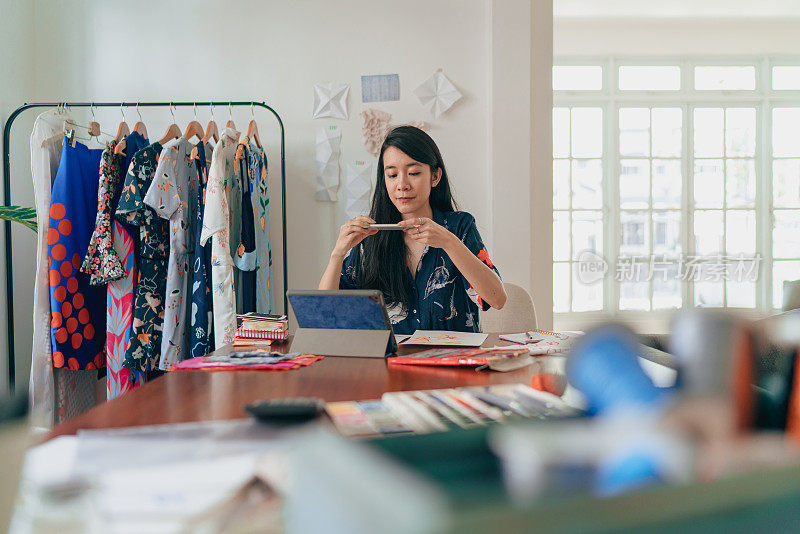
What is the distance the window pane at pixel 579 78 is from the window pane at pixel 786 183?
188cm

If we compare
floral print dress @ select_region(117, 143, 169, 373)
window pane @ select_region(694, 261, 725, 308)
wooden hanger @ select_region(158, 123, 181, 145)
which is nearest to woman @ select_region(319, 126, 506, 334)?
floral print dress @ select_region(117, 143, 169, 373)

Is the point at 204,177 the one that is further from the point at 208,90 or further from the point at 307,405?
the point at 307,405

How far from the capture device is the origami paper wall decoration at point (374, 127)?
3.27 meters

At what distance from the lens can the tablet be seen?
53.1 inches

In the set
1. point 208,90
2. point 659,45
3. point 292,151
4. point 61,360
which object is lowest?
point 61,360

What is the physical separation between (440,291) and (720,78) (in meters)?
4.86

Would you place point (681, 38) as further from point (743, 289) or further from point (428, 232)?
point (428, 232)

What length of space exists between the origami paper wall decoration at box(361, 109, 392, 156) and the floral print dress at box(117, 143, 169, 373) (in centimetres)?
113

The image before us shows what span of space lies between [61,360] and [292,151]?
5.07ft

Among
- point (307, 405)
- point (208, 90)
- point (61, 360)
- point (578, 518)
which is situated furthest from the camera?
point (208, 90)

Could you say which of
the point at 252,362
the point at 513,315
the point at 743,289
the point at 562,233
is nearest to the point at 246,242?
the point at 513,315

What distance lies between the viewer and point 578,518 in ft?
0.80

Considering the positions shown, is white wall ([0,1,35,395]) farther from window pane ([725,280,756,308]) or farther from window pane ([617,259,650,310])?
window pane ([725,280,756,308])

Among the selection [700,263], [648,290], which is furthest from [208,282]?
[700,263]
